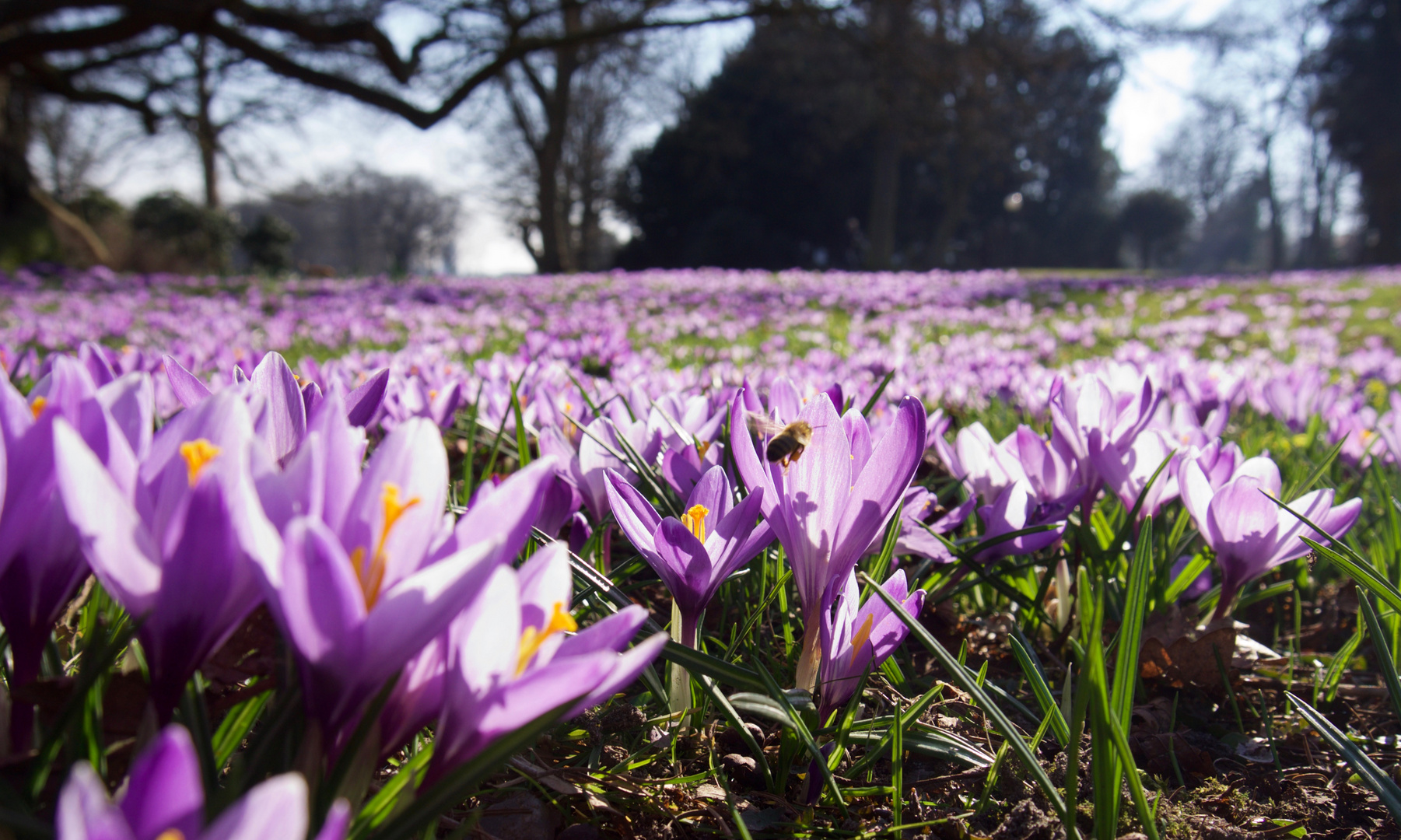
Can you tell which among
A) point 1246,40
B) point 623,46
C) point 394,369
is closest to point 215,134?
point 623,46

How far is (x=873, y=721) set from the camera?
0.92 metres

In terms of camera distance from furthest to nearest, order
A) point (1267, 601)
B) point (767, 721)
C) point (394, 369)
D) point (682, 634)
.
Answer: point (394, 369), point (1267, 601), point (767, 721), point (682, 634)

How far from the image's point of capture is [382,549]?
1.77 feet

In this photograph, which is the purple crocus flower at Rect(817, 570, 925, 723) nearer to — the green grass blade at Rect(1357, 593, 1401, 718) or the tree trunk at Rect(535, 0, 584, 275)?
the green grass blade at Rect(1357, 593, 1401, 718)

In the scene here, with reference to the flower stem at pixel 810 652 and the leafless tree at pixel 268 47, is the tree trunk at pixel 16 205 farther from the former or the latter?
the flower stem at pixel 810 652

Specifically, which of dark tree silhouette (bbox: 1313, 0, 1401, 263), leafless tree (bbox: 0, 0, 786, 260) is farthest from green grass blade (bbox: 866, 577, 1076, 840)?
dark tree silhouette (bbox: 1313, 0, 1401, 263)

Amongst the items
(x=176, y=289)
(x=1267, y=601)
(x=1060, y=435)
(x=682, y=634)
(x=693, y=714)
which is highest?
(x=176, y=289)

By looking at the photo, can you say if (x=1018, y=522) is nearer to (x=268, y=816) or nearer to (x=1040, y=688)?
(x=1040, y=688)

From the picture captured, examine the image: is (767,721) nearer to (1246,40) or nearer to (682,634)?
(682,634)

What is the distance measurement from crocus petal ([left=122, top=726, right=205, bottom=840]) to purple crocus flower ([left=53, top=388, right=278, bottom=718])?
101mm

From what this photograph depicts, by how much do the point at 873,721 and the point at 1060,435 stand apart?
57 centimetres

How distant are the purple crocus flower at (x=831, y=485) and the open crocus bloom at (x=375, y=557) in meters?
0.35

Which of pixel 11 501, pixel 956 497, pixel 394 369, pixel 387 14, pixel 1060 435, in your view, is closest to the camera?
pixel 11 501

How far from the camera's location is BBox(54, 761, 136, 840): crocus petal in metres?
0.35
